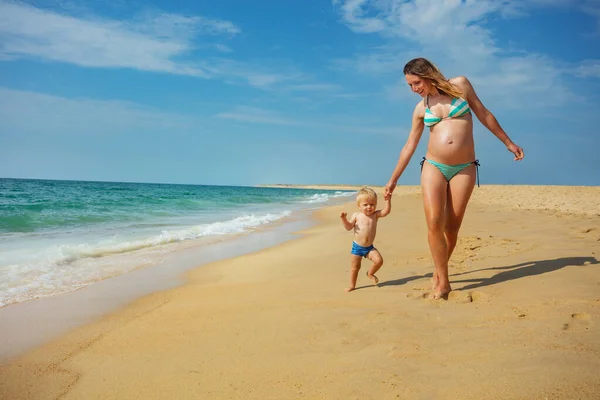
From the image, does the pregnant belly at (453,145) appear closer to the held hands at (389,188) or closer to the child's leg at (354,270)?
the held hands at (389,188)

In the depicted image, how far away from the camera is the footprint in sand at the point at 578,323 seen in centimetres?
252

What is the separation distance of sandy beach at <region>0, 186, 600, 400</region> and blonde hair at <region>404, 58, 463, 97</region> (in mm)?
1720

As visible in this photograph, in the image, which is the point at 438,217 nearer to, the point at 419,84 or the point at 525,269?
the point at 419,84

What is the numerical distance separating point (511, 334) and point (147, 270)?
4.68 m

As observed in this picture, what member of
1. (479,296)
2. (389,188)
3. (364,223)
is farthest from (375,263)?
(479,296)

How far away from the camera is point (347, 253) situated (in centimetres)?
653

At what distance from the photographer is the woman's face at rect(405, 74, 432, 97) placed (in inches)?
136

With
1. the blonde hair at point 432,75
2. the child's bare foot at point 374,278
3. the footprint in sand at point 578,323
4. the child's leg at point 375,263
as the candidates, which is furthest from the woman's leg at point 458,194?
the footprint in sand at point 578,323

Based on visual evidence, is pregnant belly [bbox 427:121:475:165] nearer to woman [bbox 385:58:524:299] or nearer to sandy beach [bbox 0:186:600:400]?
woman [bbox 385:58:524:299]

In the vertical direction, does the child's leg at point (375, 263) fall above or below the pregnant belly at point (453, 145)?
below

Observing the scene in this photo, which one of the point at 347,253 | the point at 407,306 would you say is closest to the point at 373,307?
the point at 407,306

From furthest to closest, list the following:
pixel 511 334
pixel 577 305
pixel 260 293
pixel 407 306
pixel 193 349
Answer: pixel 260 293, pixel 407 306, pixel 577 305, pixel 193 349, pixel 511 334

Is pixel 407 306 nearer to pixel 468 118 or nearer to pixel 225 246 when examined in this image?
pixel 468 118

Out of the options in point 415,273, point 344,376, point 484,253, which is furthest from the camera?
point 484,253
